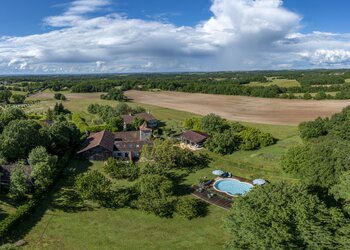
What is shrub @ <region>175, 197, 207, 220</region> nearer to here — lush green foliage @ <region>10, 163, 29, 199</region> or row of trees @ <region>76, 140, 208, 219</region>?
row of trees @ <region>76, 140, 208, 219</region>

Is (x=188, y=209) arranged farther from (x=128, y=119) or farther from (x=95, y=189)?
(x=128, y=119)

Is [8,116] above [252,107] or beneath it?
above

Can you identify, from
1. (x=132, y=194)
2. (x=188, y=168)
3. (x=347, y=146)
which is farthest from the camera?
(x=188, y=168)

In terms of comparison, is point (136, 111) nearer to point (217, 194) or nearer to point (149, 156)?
point (149, 156)

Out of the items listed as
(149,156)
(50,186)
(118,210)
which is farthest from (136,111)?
(118,210)

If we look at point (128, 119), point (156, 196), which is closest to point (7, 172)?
point (156, 196)

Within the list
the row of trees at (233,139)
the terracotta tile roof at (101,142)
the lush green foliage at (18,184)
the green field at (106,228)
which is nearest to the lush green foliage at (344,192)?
the green field at (106,228)

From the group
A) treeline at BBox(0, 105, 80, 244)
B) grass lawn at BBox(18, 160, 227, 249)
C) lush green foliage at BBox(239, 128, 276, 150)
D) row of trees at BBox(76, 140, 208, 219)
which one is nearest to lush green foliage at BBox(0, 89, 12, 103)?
treeline at BBox(0, 105, 80, 244)
